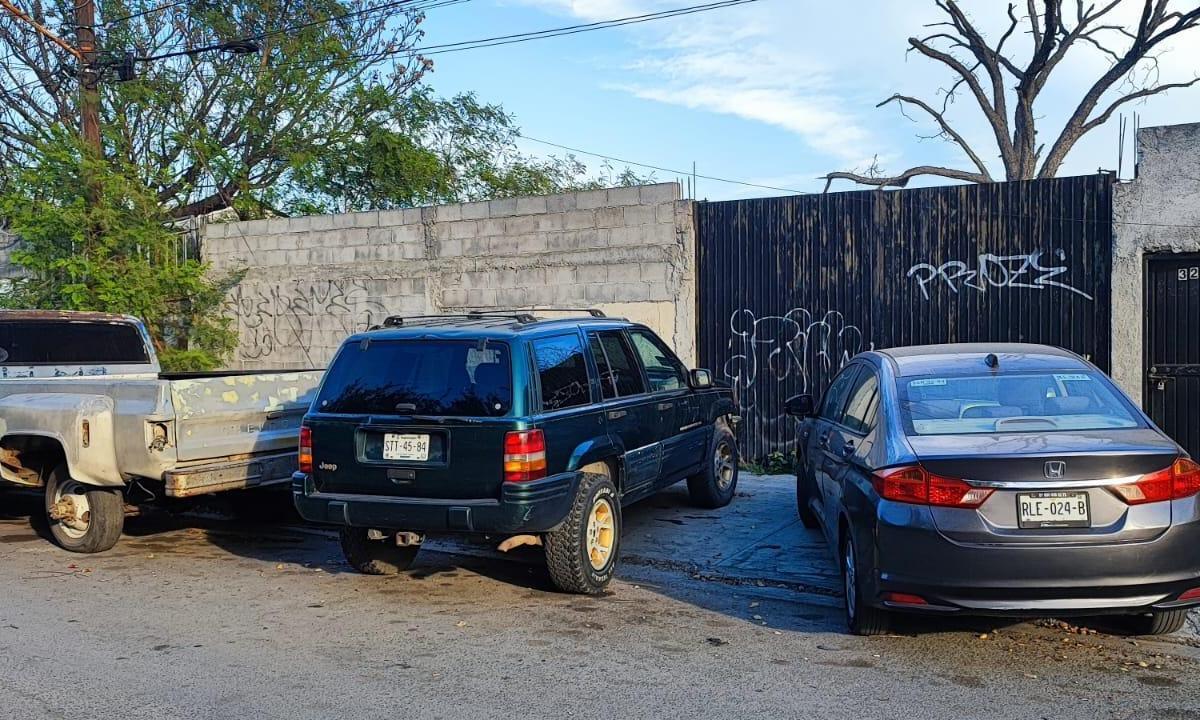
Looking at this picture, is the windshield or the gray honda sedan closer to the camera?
the gray honda sedan

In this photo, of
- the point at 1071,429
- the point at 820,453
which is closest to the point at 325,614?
the point at 820,453

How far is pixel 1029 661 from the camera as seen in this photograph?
5.30 m

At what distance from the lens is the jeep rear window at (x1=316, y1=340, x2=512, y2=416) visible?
6477mm

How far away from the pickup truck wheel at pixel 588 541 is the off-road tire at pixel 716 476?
2315mm

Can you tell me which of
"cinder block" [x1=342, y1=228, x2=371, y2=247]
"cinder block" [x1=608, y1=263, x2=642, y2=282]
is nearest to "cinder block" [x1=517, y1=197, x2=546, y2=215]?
"cinder block" [x1=608, y1=263, x2=642, y2=282]

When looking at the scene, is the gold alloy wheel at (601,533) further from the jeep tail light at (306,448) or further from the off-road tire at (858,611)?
the jeep tail light at (306,448)

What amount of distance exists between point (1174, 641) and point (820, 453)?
242 cm

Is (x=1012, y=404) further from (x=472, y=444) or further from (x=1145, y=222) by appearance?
(x=1145, y=222)

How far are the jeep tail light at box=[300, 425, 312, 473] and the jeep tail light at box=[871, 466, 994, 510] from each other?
11.9ft

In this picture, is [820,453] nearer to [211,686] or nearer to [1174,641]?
[1174,641]

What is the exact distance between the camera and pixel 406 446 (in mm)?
6516

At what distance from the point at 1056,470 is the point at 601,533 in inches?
120

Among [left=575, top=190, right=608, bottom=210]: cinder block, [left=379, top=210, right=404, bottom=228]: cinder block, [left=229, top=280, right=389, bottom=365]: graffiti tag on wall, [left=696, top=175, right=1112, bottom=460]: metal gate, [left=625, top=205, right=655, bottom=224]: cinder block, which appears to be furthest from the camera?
[left=229, top=280, right=389, bottom=365]: graffiti tag on wall

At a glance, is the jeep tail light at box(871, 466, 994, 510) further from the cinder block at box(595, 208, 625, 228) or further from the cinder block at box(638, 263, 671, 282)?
the cinder block at box(595, 208, 625, 228)
